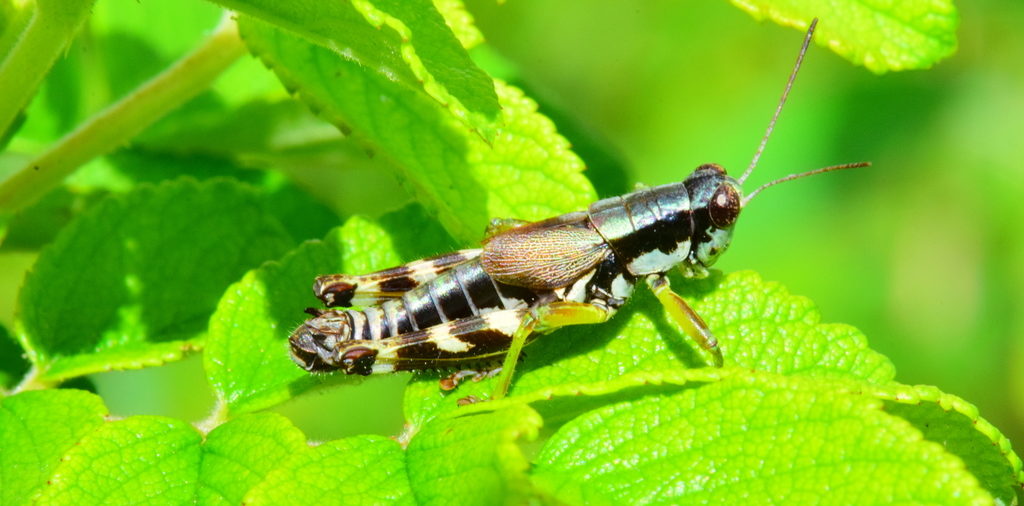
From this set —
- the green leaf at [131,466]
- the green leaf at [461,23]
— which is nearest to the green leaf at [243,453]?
the green leaf at [131,466]

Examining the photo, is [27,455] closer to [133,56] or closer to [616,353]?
[616,353]

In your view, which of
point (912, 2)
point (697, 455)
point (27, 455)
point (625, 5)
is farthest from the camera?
point (625, 5)

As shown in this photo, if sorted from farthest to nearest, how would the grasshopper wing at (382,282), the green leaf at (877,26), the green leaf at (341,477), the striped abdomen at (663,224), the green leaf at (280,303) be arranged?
the striped abdomen at (663,224) → the grasshopper wing at (382,282) → the green leaf at (280,303) → the green leaf at (877,26) → the green leaf at (341,477)

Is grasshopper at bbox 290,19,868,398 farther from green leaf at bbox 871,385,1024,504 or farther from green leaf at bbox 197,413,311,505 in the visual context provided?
green leaf at bbox 871,385,1024,504

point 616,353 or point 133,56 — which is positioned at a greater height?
point 133,56

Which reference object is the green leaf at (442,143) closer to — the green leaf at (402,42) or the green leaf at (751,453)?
the green leaf at (402,42)

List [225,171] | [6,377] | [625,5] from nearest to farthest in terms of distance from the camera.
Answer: [6,377] → [225,171] → [625,5]

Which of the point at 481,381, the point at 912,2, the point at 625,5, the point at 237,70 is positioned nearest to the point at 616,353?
the point at 481,381
